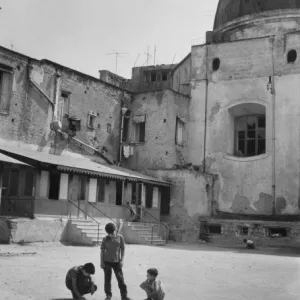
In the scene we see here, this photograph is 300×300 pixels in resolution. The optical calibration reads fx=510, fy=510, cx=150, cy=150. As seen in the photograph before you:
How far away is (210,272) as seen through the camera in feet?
46.4

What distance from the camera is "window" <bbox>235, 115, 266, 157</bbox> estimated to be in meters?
29.6

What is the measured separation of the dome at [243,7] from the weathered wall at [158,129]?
664 centimetres

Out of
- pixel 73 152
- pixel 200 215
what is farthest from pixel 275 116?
pixel 73 152

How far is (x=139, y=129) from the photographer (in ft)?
99.2

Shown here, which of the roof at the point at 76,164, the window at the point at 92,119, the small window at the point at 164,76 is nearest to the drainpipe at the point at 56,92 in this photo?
the roof at the point at 76,164

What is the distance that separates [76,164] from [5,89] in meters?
4.57

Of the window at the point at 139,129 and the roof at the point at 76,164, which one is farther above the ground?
the window at the point at 139,129

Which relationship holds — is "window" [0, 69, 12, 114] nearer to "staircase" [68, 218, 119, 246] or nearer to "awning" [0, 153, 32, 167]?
"awning" [0, 153, 32, 167]

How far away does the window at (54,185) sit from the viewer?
21266mm

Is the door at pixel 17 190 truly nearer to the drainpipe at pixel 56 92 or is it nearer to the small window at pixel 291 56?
the drainpipe at pixel 56 92

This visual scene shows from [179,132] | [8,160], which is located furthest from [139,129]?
[8,160]

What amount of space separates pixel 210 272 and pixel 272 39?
18249 mm

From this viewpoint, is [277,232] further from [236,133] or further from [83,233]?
[83,233]

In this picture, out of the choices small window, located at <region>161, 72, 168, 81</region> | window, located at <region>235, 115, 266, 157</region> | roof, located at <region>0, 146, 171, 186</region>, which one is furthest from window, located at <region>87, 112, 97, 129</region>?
small window, located at <region>161, 72, 168, 81</region>
